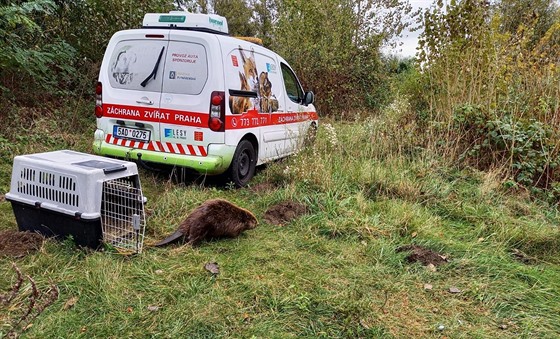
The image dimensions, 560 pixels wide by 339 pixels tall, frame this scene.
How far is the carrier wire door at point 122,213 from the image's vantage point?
3.29 metres

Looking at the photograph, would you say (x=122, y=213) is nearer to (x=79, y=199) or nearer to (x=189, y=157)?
(x=79, y=199)

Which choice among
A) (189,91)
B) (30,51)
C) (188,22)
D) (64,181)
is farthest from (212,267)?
(30,51)

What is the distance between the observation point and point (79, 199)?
10.0 feet

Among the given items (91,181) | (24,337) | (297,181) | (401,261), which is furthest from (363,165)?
(24,337)

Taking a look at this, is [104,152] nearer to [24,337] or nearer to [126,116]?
[126,116]

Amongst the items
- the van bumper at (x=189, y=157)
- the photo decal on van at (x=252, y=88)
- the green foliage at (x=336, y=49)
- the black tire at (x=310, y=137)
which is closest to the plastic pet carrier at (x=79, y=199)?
the van bumper at (x=189, y=157)

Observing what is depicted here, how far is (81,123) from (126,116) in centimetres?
306

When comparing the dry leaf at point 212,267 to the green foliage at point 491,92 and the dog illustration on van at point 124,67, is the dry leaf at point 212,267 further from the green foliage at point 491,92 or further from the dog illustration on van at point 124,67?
the green foliage at point 491,92

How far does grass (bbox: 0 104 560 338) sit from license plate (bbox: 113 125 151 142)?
617mm

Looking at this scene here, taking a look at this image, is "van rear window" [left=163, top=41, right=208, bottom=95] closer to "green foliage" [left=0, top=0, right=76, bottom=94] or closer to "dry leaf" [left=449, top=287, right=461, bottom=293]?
"green foliage" [left=0, top=0, right=76, bottom=94]

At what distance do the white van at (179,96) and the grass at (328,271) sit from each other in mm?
501

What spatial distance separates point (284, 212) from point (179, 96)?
1.82m

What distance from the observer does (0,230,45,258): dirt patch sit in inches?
123

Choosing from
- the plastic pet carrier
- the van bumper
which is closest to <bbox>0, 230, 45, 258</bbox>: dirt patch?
the plastic pet carrier
